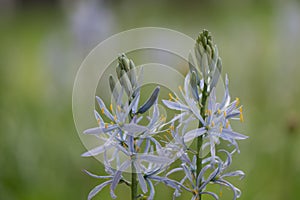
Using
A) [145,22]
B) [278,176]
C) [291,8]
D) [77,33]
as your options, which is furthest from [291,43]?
[145,22]

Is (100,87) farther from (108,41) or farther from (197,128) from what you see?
(197,128)

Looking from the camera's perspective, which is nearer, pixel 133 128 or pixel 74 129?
pixel 133 128

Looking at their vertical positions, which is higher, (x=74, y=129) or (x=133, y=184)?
(x=74, y=129)

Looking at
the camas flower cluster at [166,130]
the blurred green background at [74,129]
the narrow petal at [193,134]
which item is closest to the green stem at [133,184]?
the camas flower cluster at [166,130]

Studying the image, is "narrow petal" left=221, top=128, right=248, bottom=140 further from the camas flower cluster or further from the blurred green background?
the blurred green background

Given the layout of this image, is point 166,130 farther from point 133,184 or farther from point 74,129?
point 74,129

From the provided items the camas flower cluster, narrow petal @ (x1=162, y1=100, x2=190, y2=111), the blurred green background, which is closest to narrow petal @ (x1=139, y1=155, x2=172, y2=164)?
the camas flower cluster

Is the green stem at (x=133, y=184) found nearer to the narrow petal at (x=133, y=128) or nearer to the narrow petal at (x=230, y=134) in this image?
the narrow petal at (x=133, y=128)

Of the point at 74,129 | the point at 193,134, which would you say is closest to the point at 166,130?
the point at 193,134
